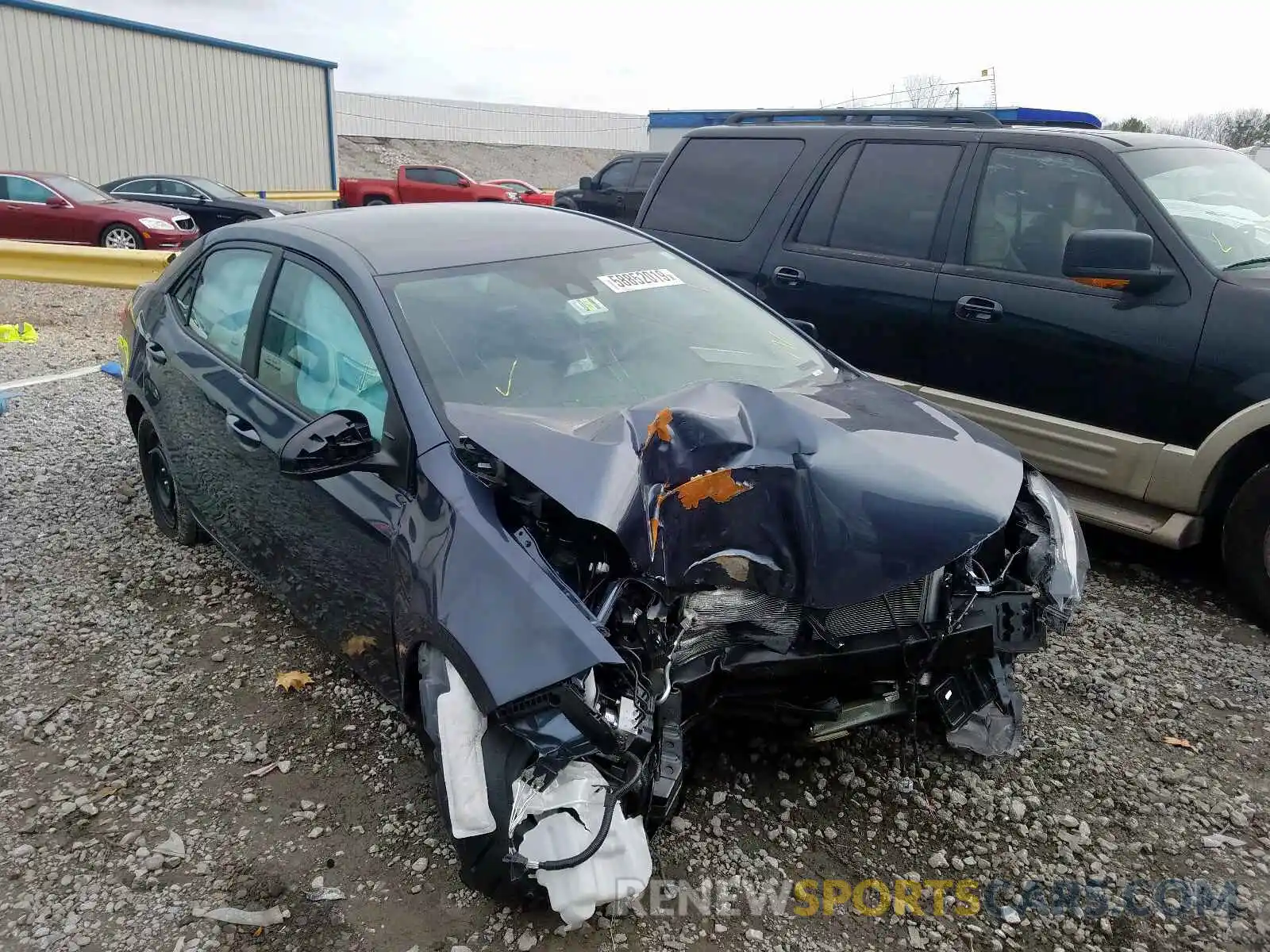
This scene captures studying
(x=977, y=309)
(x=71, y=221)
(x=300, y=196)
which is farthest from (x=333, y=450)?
(x=300, y=196)

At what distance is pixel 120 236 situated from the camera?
13.9m

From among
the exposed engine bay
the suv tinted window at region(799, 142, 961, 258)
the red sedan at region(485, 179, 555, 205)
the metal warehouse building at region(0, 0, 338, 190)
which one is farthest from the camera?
the red sedan at region(485, 179, 555, 205)

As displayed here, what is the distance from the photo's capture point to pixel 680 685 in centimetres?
241

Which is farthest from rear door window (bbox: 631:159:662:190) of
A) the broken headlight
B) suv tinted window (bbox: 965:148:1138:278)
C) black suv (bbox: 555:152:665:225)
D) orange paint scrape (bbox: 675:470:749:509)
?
orange paint scrape (bbox: 675:470:749:509)

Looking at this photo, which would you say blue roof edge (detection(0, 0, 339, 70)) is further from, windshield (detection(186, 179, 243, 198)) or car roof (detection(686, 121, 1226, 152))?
car roof (detection(686, 121, 1226, 152))

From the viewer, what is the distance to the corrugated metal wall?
38.2 metres

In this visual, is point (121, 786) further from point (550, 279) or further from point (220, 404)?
point (550, 279)

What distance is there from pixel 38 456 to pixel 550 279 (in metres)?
4.03

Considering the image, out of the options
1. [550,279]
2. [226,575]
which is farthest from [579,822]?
[226,575]

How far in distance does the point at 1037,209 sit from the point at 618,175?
11.5m

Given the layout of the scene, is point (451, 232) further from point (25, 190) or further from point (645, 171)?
point (25, 190)

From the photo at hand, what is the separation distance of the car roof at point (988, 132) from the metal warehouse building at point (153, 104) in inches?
791

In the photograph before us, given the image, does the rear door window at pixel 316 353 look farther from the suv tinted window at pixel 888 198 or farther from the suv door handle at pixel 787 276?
the suv tinted window at pixel 888 198

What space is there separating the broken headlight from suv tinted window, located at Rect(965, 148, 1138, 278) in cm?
172
